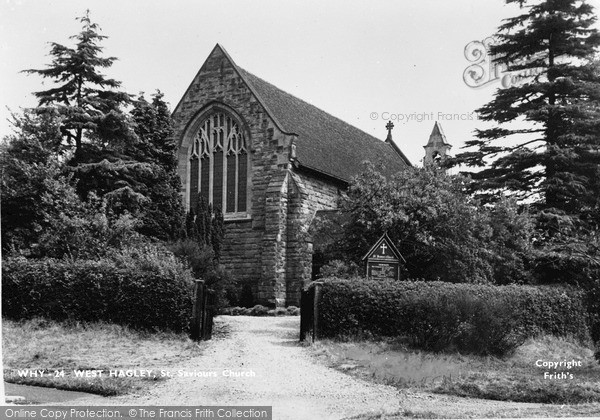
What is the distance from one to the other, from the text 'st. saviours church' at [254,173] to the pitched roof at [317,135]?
4.1 inches

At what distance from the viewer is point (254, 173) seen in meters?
29.4

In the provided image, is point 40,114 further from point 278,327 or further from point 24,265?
point 278,327

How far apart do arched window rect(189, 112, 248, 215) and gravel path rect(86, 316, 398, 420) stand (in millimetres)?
13852

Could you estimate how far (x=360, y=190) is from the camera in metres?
22.1

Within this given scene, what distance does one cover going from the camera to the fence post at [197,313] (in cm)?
1717

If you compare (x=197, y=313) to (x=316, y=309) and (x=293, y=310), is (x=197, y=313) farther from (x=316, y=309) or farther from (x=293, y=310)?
(x=293, y=310)

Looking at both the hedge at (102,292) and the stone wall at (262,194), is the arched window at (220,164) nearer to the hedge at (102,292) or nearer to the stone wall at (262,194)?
the stone wall at (262,194)

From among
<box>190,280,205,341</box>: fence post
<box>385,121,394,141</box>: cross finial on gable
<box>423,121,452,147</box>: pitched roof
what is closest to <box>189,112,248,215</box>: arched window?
<box>190,280,205,341</box>: fence post

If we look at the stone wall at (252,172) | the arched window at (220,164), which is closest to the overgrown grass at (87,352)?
the stone wall at (252,172)

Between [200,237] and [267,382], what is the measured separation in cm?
1293

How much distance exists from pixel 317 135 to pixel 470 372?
806 inches

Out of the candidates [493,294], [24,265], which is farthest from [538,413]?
[24,265]

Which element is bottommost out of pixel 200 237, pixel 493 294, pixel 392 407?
pixel 392 407

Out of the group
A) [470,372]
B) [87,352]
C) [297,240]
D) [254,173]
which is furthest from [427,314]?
[254,173]
